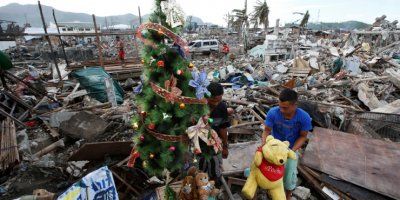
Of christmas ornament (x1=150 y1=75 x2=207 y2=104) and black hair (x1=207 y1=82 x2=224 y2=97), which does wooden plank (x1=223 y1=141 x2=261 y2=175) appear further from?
christmas ornament (x1=150 y1=75 x2=207 y2=104)

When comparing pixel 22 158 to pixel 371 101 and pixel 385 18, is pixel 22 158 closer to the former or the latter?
pixel 371 101

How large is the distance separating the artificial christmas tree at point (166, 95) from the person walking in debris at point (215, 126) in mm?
215

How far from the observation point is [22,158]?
5.17 m

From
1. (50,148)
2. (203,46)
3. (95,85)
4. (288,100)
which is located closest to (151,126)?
(288,100)

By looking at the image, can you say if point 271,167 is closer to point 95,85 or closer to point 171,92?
point 171,92

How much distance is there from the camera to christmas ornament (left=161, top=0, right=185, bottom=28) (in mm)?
2883

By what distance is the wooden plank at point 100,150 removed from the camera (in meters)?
3.92

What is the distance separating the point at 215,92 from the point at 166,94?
Result: 70 cm

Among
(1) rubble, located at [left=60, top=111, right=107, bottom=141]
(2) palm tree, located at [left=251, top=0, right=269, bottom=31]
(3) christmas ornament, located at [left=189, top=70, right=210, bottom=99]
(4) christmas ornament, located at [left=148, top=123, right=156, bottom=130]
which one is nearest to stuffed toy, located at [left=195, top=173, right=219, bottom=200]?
(4) christmas ornament, located at [left=148, top=123, right=156, bottom=130]

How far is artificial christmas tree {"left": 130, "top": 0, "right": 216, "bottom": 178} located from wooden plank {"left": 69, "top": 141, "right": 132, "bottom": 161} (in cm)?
94

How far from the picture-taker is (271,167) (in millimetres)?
3006

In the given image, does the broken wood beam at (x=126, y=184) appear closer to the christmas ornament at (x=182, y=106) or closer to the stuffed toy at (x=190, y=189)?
the stuffed toy at (x=190, y=189)

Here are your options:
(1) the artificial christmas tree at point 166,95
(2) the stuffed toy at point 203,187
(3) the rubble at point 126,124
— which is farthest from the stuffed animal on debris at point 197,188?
(3) the rubble at point 126,124

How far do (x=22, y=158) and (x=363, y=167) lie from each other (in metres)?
6.55
